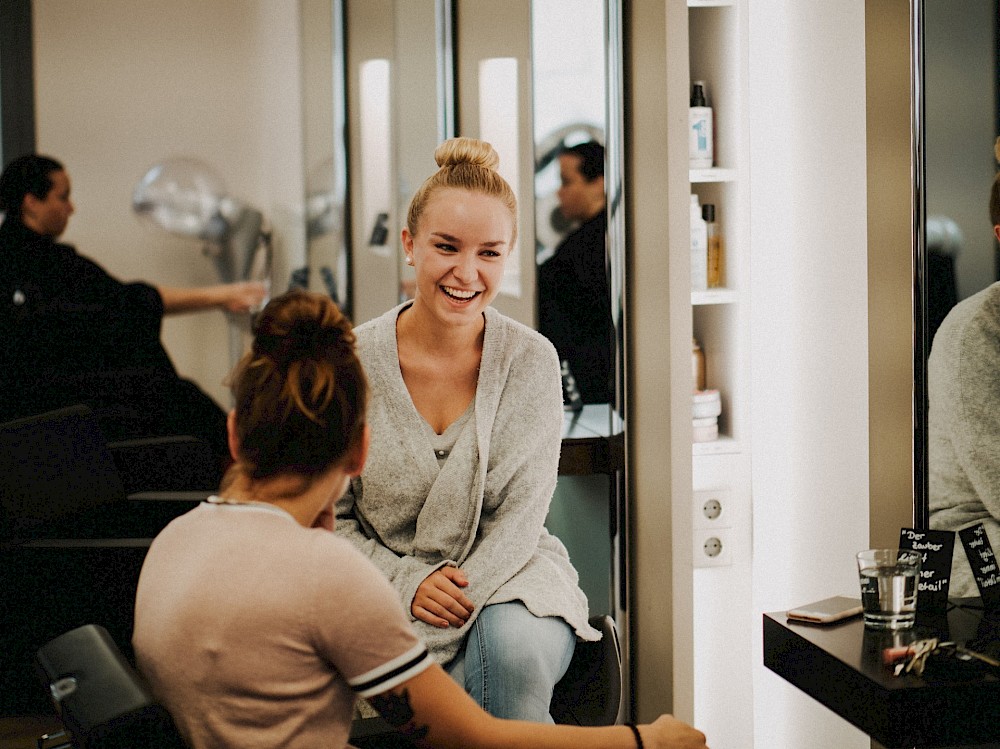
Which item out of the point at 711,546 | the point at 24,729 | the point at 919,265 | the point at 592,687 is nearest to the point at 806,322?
the point at 919,265

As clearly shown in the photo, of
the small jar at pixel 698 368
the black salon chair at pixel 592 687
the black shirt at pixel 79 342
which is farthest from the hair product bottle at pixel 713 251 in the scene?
the black shirt at pixel 79 342

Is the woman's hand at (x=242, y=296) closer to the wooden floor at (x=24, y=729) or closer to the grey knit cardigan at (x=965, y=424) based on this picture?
the wooden floor at (x=24, y=729)

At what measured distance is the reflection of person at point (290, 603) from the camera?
3.61ft

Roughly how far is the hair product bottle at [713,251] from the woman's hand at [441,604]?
109 cm

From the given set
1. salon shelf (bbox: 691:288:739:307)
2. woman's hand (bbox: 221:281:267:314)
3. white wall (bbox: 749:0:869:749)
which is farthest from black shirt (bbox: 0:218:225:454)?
white wall (bbox: 749:0:869:749)

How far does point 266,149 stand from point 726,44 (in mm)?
1140

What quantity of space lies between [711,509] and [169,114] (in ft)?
5.31

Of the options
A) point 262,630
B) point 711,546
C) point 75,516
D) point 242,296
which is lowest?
point 711,546

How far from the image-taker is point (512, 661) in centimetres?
174

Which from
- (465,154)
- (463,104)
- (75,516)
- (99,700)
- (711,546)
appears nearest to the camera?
(99,700)

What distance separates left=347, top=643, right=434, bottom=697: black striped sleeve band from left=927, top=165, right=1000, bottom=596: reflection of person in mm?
1050

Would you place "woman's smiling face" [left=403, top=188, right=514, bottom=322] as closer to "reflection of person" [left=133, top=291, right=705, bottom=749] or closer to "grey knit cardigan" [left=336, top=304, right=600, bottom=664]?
→ "grey knit cardigan" [left=336, top=304, right=600, bottom=664]

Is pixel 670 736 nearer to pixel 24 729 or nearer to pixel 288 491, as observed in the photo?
pixel 288 491

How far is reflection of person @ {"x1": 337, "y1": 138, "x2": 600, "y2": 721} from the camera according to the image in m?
1.83
